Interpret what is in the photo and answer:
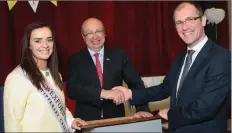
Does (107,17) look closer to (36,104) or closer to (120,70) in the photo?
A: (120,70)

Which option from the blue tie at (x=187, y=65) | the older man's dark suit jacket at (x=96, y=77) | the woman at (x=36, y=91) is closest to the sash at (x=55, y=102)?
the woman at (x=36, y=91)

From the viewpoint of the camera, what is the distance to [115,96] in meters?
2.13

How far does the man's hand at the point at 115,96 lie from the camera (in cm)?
211

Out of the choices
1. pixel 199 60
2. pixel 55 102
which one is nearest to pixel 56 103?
pixel 55 102

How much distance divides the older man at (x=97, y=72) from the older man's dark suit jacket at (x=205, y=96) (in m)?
0.80

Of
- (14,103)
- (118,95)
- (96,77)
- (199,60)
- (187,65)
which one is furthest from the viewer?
(96,77)

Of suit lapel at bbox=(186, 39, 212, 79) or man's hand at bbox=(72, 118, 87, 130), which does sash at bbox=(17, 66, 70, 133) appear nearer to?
man's hand at bbox=(72, 118, 87, 130)

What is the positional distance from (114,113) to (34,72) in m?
0.97

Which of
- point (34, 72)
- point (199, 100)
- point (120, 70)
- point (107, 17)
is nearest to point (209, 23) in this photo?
point (107, 17)

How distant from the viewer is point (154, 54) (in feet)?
11.7

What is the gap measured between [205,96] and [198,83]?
0.09 m

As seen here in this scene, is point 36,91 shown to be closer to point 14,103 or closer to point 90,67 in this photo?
point 14,103

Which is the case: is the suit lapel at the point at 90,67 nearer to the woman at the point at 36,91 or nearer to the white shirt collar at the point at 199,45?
the woman at the point at 36,91

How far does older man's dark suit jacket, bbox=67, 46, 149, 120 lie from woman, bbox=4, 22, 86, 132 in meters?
0.54
